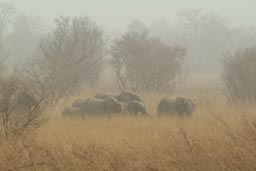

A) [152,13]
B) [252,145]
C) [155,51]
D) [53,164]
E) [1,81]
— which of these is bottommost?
[53,164]

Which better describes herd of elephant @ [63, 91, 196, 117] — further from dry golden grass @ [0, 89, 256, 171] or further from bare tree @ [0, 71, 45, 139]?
dry golden grass @ [0, 89, 256, 171]

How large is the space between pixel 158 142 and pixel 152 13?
143m

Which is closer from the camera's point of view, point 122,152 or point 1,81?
point 122,152

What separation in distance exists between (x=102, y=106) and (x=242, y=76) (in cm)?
769

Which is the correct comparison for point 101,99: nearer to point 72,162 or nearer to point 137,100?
point 137,100

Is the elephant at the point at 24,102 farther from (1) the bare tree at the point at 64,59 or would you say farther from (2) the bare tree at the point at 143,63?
(2) the bare tree at the point at 143,63

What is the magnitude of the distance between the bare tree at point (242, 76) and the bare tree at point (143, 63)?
4458 millimetres

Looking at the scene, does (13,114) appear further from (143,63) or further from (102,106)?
(143,63)

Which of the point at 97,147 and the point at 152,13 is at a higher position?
the point at 152,13

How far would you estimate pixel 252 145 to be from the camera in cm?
573

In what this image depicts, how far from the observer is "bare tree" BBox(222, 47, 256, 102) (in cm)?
1784

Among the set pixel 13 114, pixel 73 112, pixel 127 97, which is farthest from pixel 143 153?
pixel 127 97

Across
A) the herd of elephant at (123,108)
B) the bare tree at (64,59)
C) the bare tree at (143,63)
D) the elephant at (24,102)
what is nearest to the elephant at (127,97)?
the herd of elephant at (123,108)

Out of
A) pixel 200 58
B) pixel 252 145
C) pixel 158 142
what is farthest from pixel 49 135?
pixel 200 58
